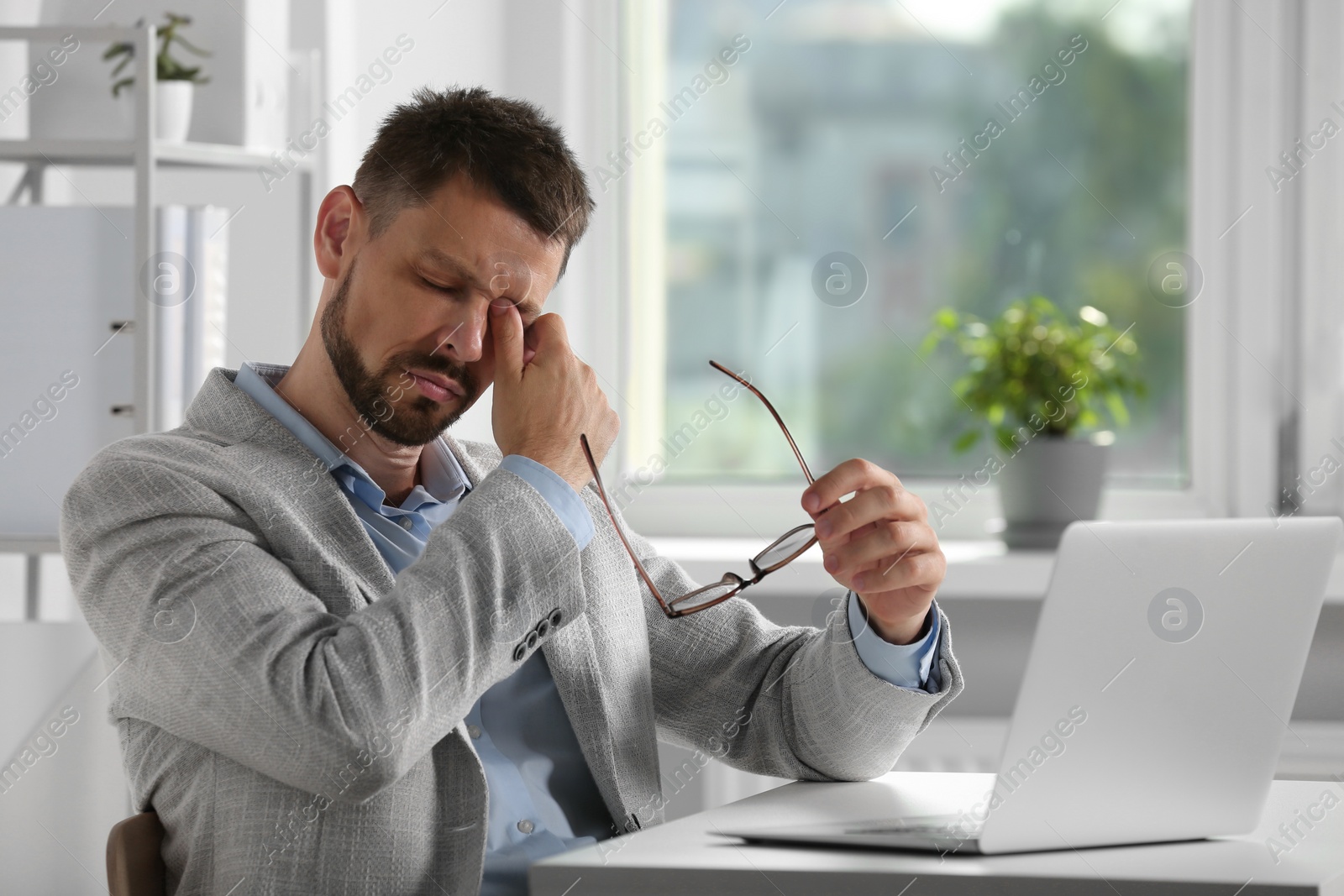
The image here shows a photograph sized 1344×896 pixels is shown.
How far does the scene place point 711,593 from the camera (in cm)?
120

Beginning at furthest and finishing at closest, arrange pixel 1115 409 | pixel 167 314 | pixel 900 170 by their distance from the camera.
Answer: pixel 900 170 → pixel 1115 409 → pixel 167 314

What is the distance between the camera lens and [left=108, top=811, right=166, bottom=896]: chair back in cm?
93

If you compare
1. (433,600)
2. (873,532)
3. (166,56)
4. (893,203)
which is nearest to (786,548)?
(873,532)

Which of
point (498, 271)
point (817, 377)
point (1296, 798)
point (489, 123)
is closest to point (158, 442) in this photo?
point (498, 271)

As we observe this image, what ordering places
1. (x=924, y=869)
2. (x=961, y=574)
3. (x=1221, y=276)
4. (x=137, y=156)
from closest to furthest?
(x=924, y=869) < (x=137, y=156) < (x=961, y=574) < (x=1221, y=276)

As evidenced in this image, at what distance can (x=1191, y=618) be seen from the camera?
0.81m

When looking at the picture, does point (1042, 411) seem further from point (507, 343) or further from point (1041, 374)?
point (507, 343)

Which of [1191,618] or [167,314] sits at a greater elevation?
[167,314]

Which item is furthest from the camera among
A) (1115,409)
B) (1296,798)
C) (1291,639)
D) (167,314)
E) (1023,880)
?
(1115,409)

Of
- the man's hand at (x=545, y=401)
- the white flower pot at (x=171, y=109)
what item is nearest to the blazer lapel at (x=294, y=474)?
the man's hand at (x=545, y=401)

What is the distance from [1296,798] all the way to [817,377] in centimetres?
143

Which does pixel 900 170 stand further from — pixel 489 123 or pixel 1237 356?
pixel 489 123

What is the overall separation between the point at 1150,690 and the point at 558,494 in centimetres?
45

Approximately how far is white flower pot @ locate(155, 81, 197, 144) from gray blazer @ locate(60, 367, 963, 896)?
2.12 ft
